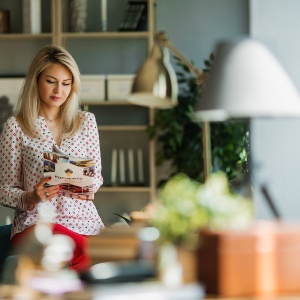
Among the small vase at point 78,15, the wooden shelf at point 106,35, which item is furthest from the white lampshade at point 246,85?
the small vase at point 78,15

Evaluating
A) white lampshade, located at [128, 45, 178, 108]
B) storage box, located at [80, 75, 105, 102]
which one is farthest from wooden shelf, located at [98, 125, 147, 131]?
white lampshade, located at [128, 45, 178, 108]

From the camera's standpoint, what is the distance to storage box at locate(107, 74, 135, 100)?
22.0 ft

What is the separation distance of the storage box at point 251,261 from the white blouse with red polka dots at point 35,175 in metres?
2.04

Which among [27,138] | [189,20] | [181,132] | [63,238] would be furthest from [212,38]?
[63,238]

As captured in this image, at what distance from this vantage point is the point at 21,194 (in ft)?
13.2

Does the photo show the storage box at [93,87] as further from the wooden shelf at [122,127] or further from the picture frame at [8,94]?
the picture frame at [8,94]

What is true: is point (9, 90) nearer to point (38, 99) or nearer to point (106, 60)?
point (106, 60)

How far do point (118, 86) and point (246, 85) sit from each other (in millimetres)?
4531

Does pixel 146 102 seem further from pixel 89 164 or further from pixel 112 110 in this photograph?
pixel 112 110

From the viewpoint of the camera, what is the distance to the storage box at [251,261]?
2027mm

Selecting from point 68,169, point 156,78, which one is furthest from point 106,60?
point 156,78

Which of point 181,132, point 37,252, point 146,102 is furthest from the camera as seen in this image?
point 181,132

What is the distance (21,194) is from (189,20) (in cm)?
343

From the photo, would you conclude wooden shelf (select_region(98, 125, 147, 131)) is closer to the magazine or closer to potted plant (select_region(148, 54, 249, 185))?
potted plant (select_region(148, 54, 249, 185))
